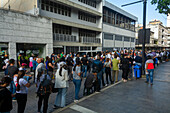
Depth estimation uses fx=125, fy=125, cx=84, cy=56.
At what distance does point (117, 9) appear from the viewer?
31266 millimetres

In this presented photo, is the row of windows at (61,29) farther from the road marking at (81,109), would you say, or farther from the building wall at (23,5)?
the road marking at (81,109)

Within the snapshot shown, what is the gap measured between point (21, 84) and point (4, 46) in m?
9.70

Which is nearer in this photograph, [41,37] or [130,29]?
[41,37]

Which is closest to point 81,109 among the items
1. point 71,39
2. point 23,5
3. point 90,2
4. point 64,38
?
point 64,38

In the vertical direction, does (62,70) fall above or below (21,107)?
above

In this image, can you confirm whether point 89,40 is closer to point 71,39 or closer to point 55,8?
point 71,39

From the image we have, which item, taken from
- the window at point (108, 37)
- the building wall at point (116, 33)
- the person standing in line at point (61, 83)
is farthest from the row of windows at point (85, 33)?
the person standing in line at point (61, 83)

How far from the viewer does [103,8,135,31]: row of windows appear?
28062 millimetres

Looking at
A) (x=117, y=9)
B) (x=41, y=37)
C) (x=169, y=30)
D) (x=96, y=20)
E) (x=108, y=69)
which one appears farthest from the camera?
(x=169, y=30)

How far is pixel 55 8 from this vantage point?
17.6 meters

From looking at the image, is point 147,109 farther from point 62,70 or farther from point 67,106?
point 62,70

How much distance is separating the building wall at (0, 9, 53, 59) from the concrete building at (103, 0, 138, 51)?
603 inches

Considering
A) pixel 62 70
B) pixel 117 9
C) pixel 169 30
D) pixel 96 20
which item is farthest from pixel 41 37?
pixel 169 30

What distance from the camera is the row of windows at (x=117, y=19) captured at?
28.1m
